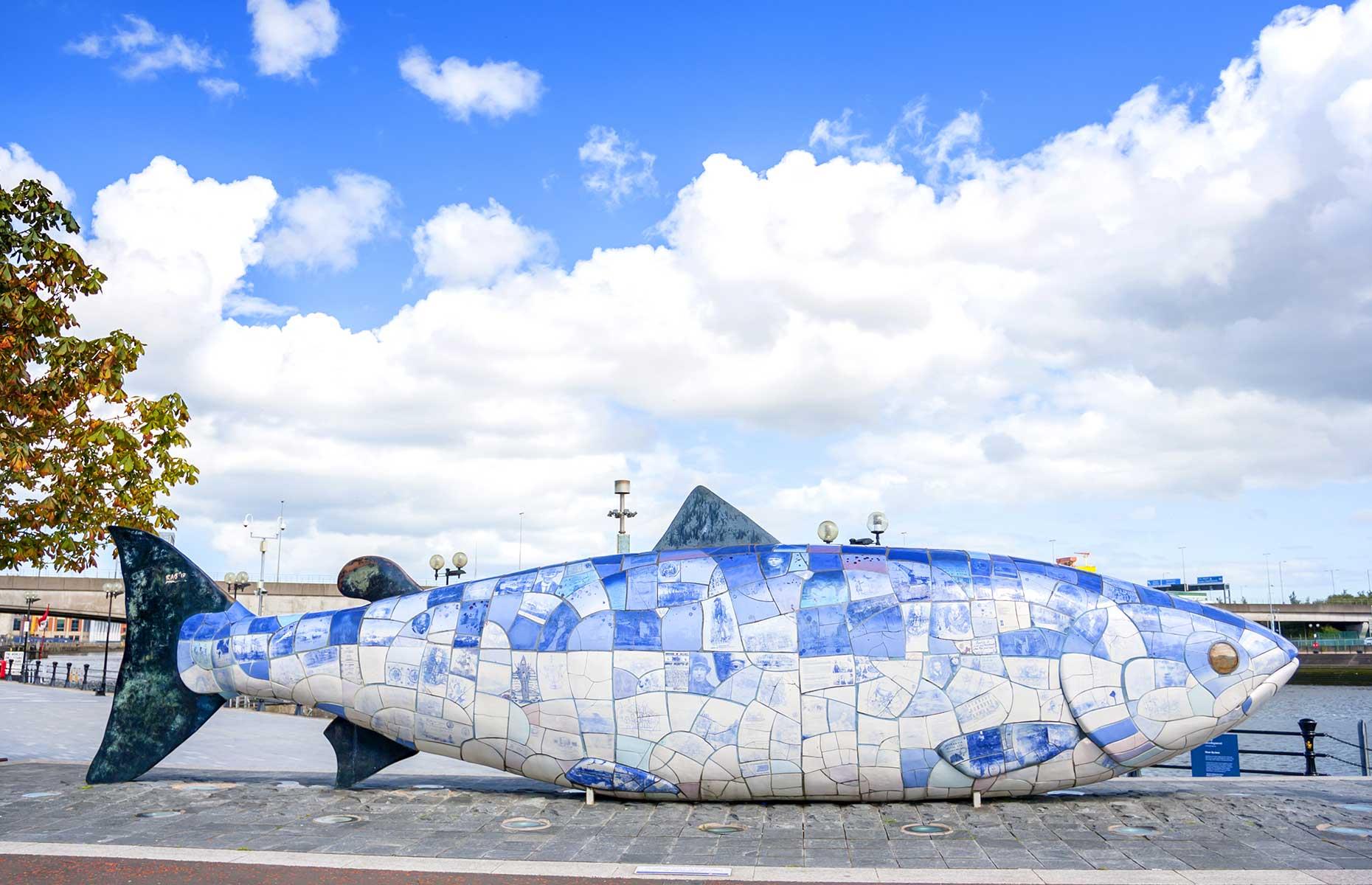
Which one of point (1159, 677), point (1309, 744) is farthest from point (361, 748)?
point (1309, 744)

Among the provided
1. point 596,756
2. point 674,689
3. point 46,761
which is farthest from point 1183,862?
point 46,761

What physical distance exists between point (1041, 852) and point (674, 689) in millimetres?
3764

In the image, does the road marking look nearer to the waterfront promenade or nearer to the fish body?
the waterfront promenade

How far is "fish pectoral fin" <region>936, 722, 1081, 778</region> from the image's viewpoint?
33.6 feet

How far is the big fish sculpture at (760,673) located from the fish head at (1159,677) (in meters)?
0.02

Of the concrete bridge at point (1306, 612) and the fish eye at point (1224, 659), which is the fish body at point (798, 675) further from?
the concrete bridge at point (1306, 612)

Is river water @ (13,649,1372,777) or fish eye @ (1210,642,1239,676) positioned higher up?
fish eye @ (1210,642,1239,676)

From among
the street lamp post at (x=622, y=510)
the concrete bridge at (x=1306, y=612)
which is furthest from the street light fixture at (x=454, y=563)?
the concrete bridge at (x=1306, y=612)

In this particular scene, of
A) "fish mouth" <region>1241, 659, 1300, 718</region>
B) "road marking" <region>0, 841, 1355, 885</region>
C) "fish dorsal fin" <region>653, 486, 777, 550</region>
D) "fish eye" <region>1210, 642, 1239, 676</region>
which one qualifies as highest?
"fish dorsal fin" <region>653, 486, 777, 550</region>

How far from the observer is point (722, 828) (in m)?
9.82

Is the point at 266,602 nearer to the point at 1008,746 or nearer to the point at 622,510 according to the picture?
the point at 622,510

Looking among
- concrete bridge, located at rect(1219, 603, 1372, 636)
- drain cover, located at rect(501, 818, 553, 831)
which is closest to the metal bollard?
drain cover, located at rect(501, 818, 553, 831)

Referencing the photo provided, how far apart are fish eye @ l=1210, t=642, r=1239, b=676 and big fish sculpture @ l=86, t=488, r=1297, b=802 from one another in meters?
0.02

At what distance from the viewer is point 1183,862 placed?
8.34 metres
